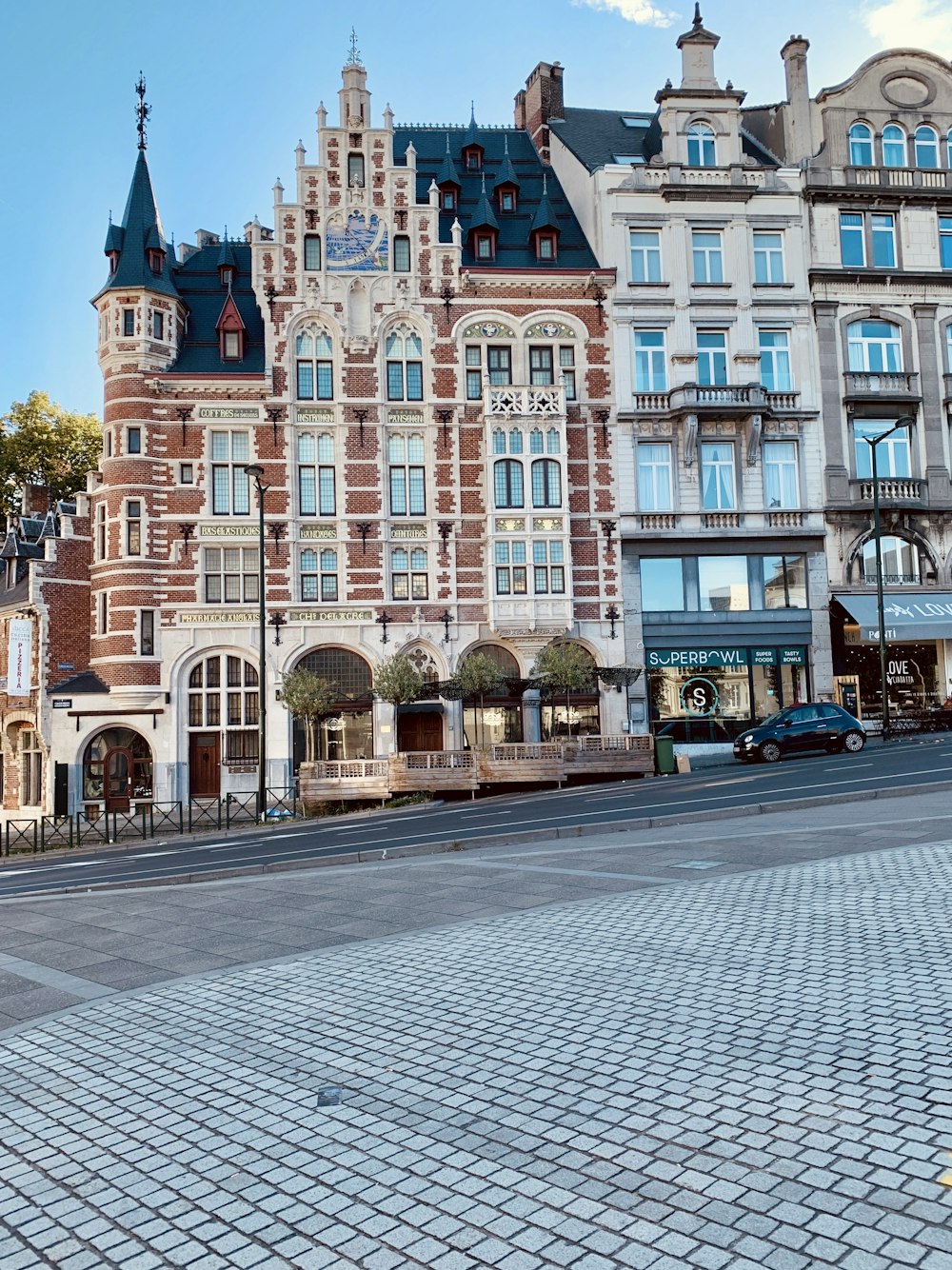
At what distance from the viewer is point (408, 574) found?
36.2 m

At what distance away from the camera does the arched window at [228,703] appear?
34844 mm

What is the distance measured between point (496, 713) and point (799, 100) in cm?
2604

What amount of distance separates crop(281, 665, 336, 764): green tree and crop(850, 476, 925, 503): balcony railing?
20.3 meters

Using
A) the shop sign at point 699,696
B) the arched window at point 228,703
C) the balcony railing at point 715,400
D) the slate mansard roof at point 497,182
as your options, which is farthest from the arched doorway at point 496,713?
the slate mansard roof at point 497,182

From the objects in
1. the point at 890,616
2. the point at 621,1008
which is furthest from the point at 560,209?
the point at 621,1008

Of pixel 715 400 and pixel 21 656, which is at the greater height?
pixel 715 400

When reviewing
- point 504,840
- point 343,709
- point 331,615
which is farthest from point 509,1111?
point 331,615

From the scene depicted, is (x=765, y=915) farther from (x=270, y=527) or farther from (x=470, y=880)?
(x=270, y=527)

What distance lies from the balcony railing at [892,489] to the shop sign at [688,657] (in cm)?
765

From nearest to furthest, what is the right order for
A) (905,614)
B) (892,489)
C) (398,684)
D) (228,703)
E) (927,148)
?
(398,684), (228,703), (905,614), (892,489), (927,148)

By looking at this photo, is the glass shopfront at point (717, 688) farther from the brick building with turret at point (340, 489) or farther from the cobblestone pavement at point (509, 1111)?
the cobblestone pavement at point (509, 1111)

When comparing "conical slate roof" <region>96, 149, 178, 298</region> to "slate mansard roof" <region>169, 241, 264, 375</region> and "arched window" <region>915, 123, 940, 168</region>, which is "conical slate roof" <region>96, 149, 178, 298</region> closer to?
"slate mansard roof" <region>169, 241, 264, 375</region>

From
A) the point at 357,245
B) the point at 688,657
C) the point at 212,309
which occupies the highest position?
the point at 357,245

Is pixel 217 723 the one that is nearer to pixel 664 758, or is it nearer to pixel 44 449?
pixel 664 758
